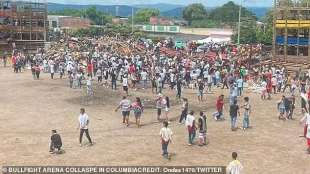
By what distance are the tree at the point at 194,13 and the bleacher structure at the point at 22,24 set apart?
123606 millimetres

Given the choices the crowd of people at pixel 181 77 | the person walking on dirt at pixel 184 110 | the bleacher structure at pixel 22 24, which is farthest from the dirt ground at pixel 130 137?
the bleacher structure at pixel 22 24

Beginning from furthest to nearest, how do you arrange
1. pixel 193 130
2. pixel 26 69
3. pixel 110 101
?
pixel 26 69
pixel 110 101
pixel 193 130

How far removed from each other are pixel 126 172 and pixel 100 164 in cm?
119

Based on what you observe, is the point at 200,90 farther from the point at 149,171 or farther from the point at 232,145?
the point at 149,171

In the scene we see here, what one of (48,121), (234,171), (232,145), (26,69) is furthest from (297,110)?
(26,69)

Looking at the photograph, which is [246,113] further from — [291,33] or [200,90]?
[291,33]

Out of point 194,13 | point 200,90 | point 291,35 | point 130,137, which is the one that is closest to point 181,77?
point 200,90

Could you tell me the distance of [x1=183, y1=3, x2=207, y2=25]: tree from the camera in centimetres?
18125

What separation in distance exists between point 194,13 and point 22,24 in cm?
12730

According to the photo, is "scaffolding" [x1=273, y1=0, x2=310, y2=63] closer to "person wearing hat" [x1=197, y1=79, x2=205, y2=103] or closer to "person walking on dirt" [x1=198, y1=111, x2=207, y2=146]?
"person wearing hat" [x1=197, y1=79, x2=205, y2=103]

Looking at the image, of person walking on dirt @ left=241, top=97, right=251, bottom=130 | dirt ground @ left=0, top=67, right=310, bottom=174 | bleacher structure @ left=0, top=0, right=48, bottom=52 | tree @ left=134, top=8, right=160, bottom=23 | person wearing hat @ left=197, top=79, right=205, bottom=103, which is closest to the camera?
dirt ground @ left=0, top=67, right=310, bottom=174

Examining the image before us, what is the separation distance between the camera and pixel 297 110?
2889cm

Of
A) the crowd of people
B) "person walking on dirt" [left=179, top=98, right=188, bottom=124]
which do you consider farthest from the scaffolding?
"person walking on dirt" [left=179, top=98, right=188, bottom=124]
